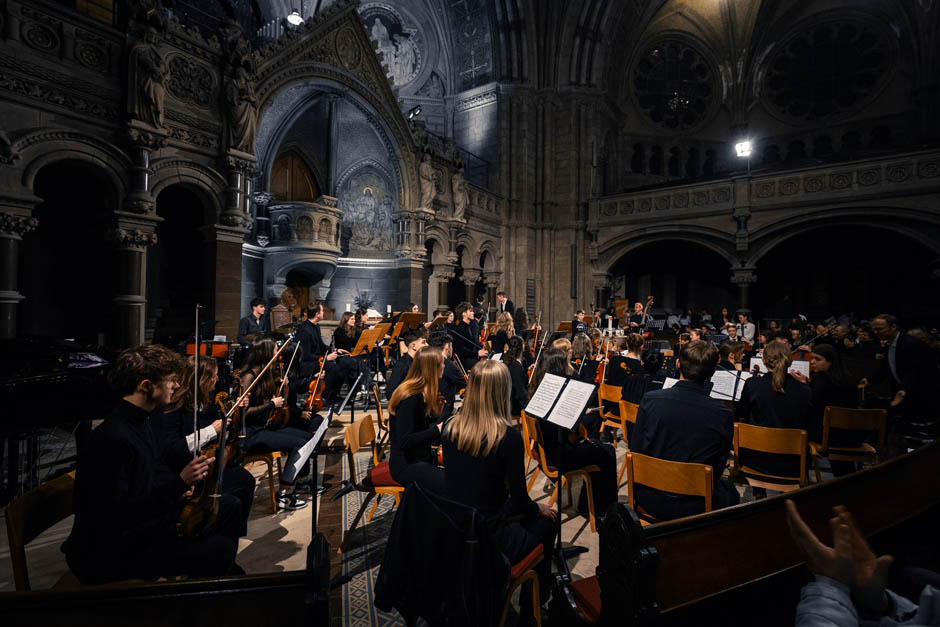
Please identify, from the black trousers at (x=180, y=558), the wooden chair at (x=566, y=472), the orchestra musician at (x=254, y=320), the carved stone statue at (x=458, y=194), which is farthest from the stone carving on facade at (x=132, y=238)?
the carved stone statue at (x=458, y=194)

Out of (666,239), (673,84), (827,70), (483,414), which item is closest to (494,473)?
(483,414)

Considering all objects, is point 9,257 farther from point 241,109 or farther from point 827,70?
point 827,70

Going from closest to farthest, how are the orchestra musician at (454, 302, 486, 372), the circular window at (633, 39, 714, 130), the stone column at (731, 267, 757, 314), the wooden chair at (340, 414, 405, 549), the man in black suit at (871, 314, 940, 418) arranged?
the wooden chair at (340, 414, 405, 549) < the man in black suit at (871, 314, 940, 418) < the orchestra musician at (454, 302, 486, 372) < the stone column at (731, 267, 757, 314) < the circular window at (633, 39, 714, 130)

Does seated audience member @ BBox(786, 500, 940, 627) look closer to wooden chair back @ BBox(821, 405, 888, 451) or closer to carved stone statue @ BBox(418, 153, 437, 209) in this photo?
wooden chair back @ BBox(821, 405, 888, 451)

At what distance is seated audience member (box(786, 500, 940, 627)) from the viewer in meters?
1.12

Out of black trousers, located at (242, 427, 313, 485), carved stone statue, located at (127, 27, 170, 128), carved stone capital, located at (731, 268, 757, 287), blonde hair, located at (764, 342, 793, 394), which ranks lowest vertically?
black trousers, located at (242, 427, 313, 485)

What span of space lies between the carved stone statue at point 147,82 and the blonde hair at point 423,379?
693 centimetres

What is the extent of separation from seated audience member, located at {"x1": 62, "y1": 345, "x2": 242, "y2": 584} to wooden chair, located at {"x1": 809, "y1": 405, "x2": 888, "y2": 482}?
14.9ft

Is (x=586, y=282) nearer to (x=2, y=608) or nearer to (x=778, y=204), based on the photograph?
(x=778, y=204)

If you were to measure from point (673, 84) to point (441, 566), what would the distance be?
966 inches

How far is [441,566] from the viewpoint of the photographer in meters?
1.83

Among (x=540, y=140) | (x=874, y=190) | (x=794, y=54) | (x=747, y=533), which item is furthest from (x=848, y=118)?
(x=747, y=533)

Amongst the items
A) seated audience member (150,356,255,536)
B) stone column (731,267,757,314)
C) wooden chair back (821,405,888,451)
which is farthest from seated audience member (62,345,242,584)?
stone column (731,267,757,314)

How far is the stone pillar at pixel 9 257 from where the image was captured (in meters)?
6.04
